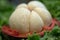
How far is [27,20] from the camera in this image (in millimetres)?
1009

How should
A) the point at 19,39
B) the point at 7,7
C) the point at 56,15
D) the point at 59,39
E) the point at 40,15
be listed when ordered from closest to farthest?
the point at 59,39, the point at 19,39, the point at 40,15, the point at 56,15, the point at 7,7

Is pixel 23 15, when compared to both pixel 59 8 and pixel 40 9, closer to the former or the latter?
pixel 40 9

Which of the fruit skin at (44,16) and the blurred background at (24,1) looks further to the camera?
the blurred background at (24,1)

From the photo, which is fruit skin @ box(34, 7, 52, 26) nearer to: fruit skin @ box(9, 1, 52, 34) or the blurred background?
fruit skin @ box(9, 1, 52, 34)

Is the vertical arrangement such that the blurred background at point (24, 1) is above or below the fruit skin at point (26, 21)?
above

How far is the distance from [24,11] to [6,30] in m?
0.15

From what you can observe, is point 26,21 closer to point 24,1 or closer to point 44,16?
point 44,16

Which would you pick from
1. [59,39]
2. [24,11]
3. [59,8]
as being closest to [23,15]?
[24,11]

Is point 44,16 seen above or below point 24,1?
below

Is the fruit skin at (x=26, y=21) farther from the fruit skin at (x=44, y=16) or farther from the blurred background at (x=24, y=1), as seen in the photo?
the blurred background at (x=24, y=1)

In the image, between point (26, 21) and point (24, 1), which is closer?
point (26, 21)

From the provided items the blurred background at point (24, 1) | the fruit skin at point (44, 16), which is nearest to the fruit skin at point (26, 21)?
the fruit skin at point (44, 16)

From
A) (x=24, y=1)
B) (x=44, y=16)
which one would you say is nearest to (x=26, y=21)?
(x=44, y=16)

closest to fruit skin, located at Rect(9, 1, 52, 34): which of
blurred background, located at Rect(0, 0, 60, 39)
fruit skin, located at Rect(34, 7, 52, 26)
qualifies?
fruit skin, located at Rect(34, 7, 52, 26)
